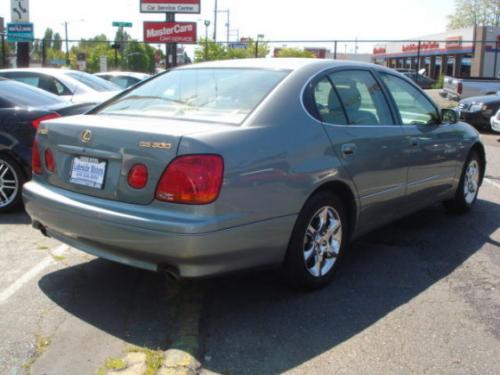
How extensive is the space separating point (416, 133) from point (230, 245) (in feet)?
7.95

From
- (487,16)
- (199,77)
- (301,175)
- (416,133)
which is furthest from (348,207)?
(487,16)

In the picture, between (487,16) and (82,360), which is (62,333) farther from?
(487,16)

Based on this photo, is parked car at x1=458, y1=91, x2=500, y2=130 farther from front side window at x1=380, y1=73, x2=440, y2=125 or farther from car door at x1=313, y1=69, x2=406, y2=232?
car door at x1=313, y1=69, x2=406, y2=232

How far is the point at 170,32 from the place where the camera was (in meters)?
23.9

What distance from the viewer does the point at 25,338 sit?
3.48 meters

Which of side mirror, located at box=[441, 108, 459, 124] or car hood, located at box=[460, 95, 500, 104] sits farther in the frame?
car hood, located at box=[460, 95, 500, 104]

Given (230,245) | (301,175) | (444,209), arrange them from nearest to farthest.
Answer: (230,245)
(301,175)
(444,209)

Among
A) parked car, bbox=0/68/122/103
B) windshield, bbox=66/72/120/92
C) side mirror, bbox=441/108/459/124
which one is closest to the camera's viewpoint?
side mirror, bbox=441/108/459/124

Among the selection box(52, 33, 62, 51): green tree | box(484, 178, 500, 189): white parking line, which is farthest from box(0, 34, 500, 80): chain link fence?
box(484, 178, 500, 189): white parking line

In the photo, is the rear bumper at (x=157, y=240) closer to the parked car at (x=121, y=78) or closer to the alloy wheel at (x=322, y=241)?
the alloy wheel at (x=322, y=241)

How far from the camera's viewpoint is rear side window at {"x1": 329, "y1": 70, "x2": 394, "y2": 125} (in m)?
4.55

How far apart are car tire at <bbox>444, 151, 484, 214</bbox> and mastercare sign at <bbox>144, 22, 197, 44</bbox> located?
61.5 ft

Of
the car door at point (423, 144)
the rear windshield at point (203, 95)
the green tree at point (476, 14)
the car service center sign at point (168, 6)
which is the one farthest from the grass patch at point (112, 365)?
the green tree at point (476, 14)

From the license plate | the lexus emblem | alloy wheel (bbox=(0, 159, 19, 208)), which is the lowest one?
alloy wheel (bbox=(0, 159, 19, 208))
